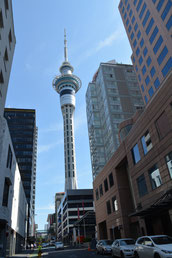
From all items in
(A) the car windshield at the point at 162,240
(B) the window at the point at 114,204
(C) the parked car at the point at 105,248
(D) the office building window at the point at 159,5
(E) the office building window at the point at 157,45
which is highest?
(D) the office building window at the point at 159,5

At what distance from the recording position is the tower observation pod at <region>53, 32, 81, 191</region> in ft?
434

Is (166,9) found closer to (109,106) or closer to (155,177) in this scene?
(155,177)

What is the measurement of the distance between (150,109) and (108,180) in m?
20.4

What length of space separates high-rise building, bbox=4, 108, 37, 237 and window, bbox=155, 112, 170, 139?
91.1 m

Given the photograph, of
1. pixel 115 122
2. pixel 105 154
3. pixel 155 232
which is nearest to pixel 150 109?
pixel 155 232

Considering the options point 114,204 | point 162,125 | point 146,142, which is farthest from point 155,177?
point 114,204

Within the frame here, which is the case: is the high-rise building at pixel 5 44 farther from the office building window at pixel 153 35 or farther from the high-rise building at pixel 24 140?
the high-rise building at pixel 24 140

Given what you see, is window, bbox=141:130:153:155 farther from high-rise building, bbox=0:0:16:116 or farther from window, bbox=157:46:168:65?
window, bbox=157:46:168:65

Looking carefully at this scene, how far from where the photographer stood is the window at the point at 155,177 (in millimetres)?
22703

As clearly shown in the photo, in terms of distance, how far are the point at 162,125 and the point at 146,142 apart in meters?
3.94

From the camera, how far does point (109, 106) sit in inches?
3098

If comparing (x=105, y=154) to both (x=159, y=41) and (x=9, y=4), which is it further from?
(x=9, y=4)

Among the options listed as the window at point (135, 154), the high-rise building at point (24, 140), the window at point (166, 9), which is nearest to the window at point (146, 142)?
the window at point (135, 154)

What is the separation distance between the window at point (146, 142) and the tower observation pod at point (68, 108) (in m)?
106
